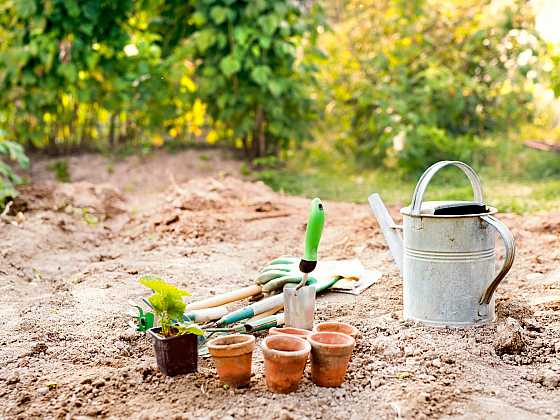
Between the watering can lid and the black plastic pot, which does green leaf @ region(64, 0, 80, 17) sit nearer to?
the watering can lid

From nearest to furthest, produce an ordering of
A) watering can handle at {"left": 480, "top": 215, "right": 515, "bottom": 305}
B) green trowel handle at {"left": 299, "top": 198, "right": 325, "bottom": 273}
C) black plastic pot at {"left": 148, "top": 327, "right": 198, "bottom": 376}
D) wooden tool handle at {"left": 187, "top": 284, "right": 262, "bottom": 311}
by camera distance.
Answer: black plastic pot at {"left": 148, "top": 327, "right": 198, "bottom": 376} → green trowel handle at {"left": 299, "top": 198, "right": 325, "bottom": 273} → watering can handle at {"left": 480, "top": 215, "right": 515, "bottom": 305} → wooden tool handle at {"left": 187, "top": 284, "right": 262, "bottom": 311}

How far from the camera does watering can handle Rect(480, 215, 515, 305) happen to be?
7.99 ft

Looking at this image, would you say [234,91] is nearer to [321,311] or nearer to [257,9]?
[257,9]

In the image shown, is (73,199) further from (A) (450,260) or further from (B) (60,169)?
(A) (450,260)

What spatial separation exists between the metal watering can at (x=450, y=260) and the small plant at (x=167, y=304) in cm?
92

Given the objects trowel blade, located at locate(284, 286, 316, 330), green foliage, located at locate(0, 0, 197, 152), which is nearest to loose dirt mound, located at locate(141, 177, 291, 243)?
green foliage, located at locate(0, 0, 197, 152)

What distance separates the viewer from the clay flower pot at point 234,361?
2.09 metres

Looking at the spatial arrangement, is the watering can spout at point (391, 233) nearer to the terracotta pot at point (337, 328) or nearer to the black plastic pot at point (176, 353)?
the terracotta pot at point (337, 328)

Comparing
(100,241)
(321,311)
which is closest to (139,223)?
(100,241)

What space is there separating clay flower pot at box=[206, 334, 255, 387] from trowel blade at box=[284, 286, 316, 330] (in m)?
0.47

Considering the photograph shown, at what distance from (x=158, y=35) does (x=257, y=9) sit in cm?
121

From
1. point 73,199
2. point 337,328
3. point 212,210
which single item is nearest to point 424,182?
point 337,328

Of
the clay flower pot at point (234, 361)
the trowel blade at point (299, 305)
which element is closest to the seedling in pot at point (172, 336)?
the clay flower pot at point (234, 361)

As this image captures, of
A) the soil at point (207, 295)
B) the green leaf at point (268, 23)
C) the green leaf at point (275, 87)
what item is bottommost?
the soil at point (207, 295)
